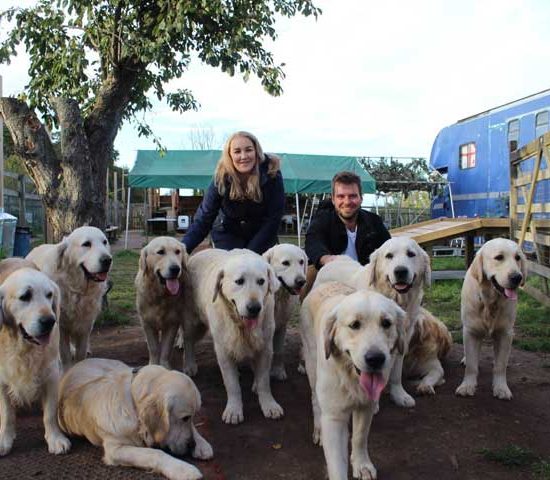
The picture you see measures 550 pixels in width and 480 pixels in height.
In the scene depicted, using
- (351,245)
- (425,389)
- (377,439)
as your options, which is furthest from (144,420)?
(351,245)

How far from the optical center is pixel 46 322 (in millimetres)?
3102

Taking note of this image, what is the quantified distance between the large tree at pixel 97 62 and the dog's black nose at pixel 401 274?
4174 millimetres

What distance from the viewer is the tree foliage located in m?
19.3

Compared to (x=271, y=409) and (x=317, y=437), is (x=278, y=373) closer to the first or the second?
(x=271, y=409)

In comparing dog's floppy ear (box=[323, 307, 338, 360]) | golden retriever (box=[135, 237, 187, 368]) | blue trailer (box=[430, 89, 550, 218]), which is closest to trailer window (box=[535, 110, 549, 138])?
blue trailer (box=[430, 89, 550, 218])

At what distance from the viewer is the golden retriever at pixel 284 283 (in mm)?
4430

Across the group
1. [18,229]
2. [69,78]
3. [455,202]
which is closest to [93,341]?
[69,78]

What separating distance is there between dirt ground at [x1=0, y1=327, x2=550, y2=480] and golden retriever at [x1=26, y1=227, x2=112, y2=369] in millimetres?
722

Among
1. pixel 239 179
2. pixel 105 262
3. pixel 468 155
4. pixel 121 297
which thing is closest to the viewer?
pixel 105 262

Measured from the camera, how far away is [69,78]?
702 centimetres

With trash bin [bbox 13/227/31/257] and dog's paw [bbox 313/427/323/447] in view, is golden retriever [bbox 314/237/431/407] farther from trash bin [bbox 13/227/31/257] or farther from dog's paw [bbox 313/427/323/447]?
trash bin [bbox 13/227/31/257]

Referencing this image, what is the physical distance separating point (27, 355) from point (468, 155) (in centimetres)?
1572

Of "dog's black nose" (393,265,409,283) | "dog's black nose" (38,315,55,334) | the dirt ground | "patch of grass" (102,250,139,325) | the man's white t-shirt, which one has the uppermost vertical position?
Answer: the man's white t-shirt

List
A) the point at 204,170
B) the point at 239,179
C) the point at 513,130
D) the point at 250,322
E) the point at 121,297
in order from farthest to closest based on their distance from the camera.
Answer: the point at 204,170
the point at 513,130
the point at 121,297
the point at 239,179
the point at 250,322
